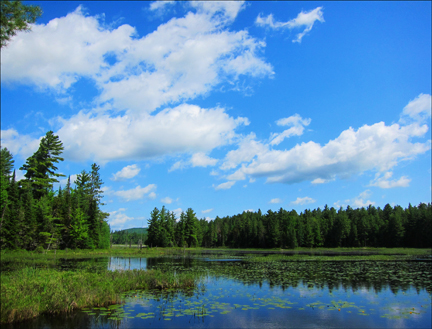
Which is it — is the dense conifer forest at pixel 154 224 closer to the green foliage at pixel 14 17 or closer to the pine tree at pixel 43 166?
the pine tree at pixel 43 166

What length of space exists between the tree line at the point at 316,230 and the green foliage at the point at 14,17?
85.6 m

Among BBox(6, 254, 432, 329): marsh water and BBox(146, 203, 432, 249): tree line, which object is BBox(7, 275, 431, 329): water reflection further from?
BBox(146, 203, 432, 249): tree line

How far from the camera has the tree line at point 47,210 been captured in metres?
43.9

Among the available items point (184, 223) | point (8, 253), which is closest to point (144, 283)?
point (8, 253)

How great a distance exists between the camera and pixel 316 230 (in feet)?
356

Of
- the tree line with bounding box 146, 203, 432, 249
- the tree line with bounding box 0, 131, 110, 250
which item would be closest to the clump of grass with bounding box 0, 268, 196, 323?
the tree line with bounding box 0, 131, 110, 250

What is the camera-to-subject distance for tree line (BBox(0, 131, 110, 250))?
144 feet

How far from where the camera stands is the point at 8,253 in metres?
40.8

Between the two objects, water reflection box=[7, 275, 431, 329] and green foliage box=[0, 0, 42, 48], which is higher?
green foliage box=[0, 0, 42, 48]

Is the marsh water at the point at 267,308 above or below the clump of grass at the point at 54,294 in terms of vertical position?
below

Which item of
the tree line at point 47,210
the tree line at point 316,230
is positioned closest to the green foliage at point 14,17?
the tree line at point 47,210

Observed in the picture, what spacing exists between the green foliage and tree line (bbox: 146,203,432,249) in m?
85.6

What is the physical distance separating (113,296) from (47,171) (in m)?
53.6

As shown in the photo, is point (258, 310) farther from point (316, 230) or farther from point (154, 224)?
point (316, 230)
